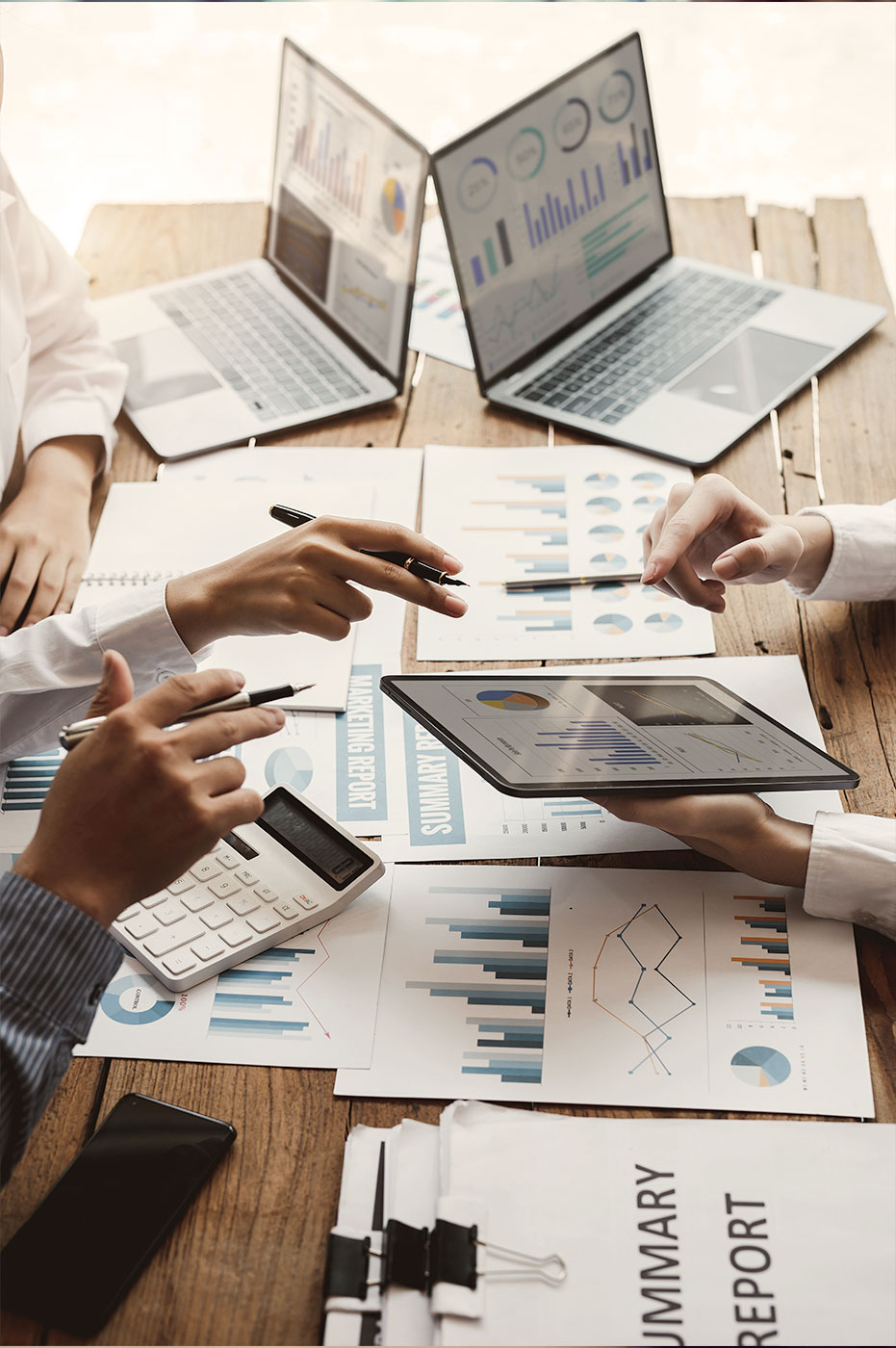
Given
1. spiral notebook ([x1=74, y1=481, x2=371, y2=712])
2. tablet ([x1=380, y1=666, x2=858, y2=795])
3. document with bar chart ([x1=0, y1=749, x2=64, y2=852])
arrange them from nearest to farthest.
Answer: tablet ([x1=380, y1=666, x2=858, y2=795])
document with bar chart ([x1=0, y1=749, x2=64, y2=852])
spiral notebook ([x1=74, y1=481, x2=371, y2=712])

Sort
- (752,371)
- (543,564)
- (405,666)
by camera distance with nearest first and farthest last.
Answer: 1. (405,666)
2. (543,564)
3. (752,371)

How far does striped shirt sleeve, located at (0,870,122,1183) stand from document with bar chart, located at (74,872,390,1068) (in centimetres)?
12

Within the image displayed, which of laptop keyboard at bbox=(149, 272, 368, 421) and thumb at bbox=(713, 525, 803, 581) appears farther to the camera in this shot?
laptop keyboard at bbox=(149, 272, 368, 421)

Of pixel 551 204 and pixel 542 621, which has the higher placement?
pixel 551 204

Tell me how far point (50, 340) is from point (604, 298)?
2.47ft

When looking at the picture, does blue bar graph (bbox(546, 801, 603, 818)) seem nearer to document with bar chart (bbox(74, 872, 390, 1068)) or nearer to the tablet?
the tablet

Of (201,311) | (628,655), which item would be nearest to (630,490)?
(628,655)

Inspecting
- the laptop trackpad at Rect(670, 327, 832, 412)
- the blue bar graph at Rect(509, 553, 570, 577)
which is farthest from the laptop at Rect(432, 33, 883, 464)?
the blue bar graph at Rect(509, 553, 570, 577)

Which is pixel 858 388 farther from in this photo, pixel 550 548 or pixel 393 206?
→ pixel 393 206

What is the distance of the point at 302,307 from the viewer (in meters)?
1.61

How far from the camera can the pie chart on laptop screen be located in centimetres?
94

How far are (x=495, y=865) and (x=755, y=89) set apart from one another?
3.45 m

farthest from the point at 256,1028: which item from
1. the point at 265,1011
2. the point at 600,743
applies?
the point at 600,743

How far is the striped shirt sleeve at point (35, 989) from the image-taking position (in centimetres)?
69
